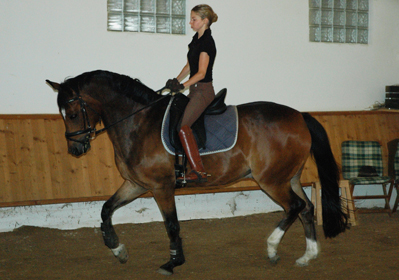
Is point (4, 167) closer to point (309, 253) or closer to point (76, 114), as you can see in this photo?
point (76, 114)

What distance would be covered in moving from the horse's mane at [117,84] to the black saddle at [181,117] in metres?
0.24

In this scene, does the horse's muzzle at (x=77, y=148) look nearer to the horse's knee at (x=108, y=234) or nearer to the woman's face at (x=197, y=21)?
the horse's knee at (x=108, y=234)

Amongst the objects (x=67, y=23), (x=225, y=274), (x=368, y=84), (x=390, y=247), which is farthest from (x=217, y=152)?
(x=368, y=84)

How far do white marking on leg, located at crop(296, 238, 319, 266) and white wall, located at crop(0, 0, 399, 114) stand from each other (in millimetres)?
2482

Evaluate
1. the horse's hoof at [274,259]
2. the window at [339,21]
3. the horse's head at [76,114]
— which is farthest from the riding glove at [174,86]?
the window at [339,21]

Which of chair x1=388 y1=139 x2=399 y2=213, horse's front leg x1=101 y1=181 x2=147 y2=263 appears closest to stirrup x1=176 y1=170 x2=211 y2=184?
horse's front leg x1=101 y1=181 x2=147 y2=263

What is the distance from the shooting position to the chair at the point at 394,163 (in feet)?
19.2

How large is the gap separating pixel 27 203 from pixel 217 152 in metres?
2.48

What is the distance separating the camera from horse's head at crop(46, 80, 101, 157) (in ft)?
11.7

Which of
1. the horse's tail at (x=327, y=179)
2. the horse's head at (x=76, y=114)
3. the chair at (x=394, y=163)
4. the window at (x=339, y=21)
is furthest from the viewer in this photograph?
the window at (x=339, y=21)

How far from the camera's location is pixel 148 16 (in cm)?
556

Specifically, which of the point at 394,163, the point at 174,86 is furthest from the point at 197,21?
the point at 394,163

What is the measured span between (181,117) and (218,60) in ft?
7.50

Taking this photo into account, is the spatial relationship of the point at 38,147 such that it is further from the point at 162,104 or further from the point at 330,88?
the point at 330,88
